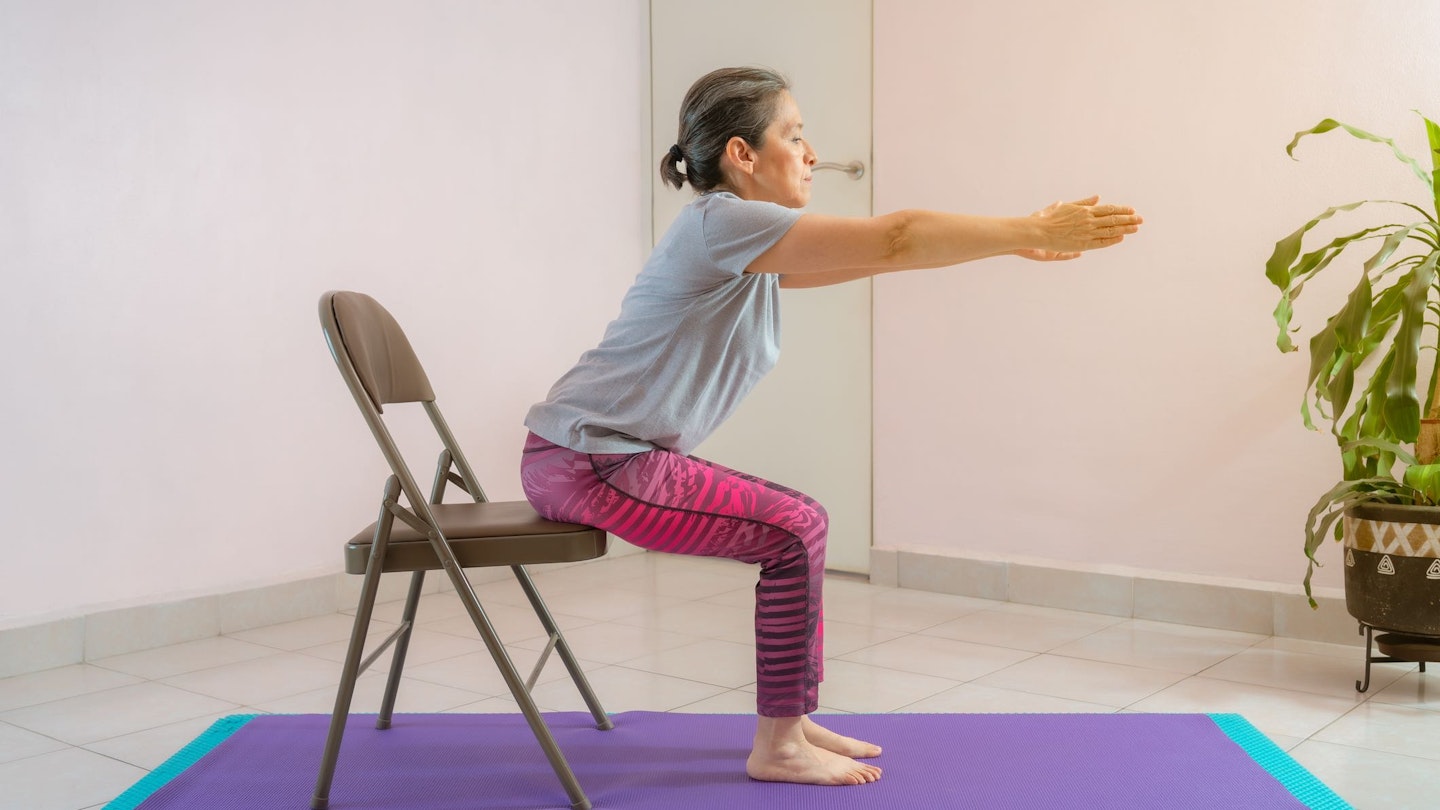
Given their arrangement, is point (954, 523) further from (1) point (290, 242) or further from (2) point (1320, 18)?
(1) point (290, 242)

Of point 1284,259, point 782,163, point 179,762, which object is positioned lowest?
point 179,762

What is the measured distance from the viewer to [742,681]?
8.64 feet

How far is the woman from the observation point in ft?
6.19

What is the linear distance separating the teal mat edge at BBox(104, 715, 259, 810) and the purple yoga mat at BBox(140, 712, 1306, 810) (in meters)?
0.02

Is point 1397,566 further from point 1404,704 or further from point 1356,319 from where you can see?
point 1356,319

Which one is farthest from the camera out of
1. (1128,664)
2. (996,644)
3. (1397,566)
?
(996,644)

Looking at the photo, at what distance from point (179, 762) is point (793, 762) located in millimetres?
1077

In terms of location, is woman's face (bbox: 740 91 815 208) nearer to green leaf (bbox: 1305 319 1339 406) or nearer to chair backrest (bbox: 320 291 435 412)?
chair backrest (bbox: 320 291 435 412)

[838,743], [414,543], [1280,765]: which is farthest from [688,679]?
[1280,765]

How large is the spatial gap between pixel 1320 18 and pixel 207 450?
3.02 metres

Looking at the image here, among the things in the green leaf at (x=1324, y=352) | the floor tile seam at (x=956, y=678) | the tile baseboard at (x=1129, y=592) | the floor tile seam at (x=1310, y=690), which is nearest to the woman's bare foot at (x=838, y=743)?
the floor tile seam at (x=956, y=678)

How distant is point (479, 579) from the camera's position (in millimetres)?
3852

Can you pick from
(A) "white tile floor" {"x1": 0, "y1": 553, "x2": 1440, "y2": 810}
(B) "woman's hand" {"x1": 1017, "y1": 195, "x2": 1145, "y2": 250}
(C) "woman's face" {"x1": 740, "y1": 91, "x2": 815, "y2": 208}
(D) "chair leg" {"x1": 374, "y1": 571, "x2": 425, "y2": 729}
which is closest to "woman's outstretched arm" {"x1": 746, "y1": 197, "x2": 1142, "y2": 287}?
(B) "woman's hand" {"x1": 1017, "y1": 195, "x2": 1145, "y2": 250}

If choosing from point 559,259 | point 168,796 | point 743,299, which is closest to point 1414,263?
point 743,299
